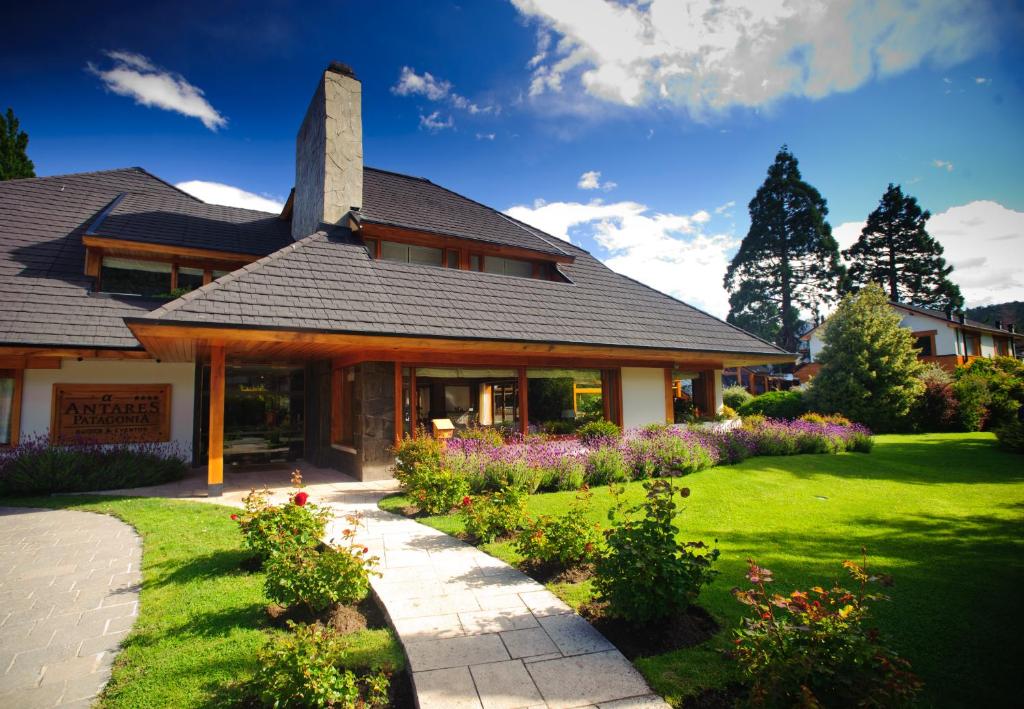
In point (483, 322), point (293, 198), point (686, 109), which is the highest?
point (686, 109)

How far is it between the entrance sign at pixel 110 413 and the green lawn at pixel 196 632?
587 centimetres

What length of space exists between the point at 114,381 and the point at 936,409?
24.9m

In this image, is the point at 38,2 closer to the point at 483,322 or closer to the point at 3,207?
the point at 3,207

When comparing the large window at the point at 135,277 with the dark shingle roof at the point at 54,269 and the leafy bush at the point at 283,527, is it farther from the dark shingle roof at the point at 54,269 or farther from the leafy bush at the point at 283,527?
the leafy bush at the point at 283,527

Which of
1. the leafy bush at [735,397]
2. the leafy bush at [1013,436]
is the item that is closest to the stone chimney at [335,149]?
the leafy bush at [1013,436]

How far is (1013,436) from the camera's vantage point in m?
11.5

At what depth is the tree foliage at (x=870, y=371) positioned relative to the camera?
17078 mm

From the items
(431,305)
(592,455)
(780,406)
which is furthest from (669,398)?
(780,406)

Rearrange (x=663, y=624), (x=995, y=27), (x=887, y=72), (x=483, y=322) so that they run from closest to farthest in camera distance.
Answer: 1. (x=663, y=624)
2. (x=995, y=27)
3. (x=887, y=72)
4. (x=483, y=322)

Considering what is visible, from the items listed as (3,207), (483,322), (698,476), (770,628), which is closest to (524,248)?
(483,322)

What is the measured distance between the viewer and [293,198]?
14.0 metres

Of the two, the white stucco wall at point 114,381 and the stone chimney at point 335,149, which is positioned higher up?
the stone chimney at point 335,149

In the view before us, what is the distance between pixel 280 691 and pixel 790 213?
48192mm

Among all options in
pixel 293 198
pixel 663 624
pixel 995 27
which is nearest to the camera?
pixel 663 624
